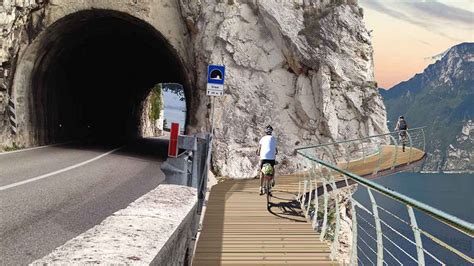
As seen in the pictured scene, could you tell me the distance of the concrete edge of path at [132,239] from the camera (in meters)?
2.12

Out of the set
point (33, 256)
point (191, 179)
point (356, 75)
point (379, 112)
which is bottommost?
point (33, 256)

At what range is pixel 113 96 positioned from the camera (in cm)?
3350

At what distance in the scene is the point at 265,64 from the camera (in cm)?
1881

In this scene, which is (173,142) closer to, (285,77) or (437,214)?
(437,214)

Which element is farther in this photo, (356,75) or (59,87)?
(59,87)

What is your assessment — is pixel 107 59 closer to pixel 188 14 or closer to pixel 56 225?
pixel 188 14

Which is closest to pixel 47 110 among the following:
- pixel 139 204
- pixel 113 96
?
pixel 113 96

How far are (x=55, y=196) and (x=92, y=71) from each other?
20411 mm

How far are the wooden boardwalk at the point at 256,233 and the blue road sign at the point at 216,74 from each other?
3303 millimetres

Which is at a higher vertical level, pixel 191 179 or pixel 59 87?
pixel 59 87

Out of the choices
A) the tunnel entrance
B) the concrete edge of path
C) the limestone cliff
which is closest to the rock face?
the limestone cliff

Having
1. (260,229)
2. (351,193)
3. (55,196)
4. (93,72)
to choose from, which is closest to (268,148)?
(260,229)

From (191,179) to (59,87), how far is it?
19231 mm

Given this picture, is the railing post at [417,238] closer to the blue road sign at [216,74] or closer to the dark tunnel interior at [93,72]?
the blue road sign at [216,74]
